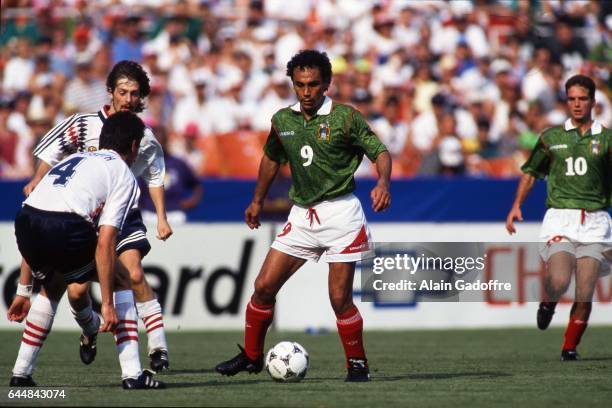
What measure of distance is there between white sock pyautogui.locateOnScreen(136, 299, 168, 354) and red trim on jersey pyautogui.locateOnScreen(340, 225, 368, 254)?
5.48 feet

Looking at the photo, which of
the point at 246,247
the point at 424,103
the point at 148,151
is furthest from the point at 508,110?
the point at 148,151

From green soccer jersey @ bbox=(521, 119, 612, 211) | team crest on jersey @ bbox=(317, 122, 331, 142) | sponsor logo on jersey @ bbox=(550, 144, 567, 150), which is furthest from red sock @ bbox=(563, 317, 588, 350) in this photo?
team crest on jersey @ bbox=(317, 122, 331, 142)

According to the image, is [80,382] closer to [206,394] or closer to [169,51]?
[206,394]

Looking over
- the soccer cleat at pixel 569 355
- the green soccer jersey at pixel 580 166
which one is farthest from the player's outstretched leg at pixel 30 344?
the green soccer jersey at pixel 580 166

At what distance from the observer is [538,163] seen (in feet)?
40.3

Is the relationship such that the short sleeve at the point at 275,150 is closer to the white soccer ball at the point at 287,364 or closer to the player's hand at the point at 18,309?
the white soccer ball at the point at 287,364

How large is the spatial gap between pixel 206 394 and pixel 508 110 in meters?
13.3

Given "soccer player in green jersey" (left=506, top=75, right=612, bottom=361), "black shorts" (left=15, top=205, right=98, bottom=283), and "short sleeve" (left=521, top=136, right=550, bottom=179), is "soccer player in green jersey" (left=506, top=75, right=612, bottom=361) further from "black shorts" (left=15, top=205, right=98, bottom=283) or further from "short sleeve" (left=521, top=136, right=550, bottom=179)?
"black shorts" (left=15, top=205, right=98, bottom=283)

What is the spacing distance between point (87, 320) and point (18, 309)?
4.95ft

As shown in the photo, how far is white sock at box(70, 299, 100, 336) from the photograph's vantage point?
9906 millimetres

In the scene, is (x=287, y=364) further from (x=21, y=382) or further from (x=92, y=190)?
(x=92, y=190)

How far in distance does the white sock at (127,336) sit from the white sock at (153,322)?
4.89 feet

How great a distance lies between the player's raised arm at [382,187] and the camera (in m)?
8.83

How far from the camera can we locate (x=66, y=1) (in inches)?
879
